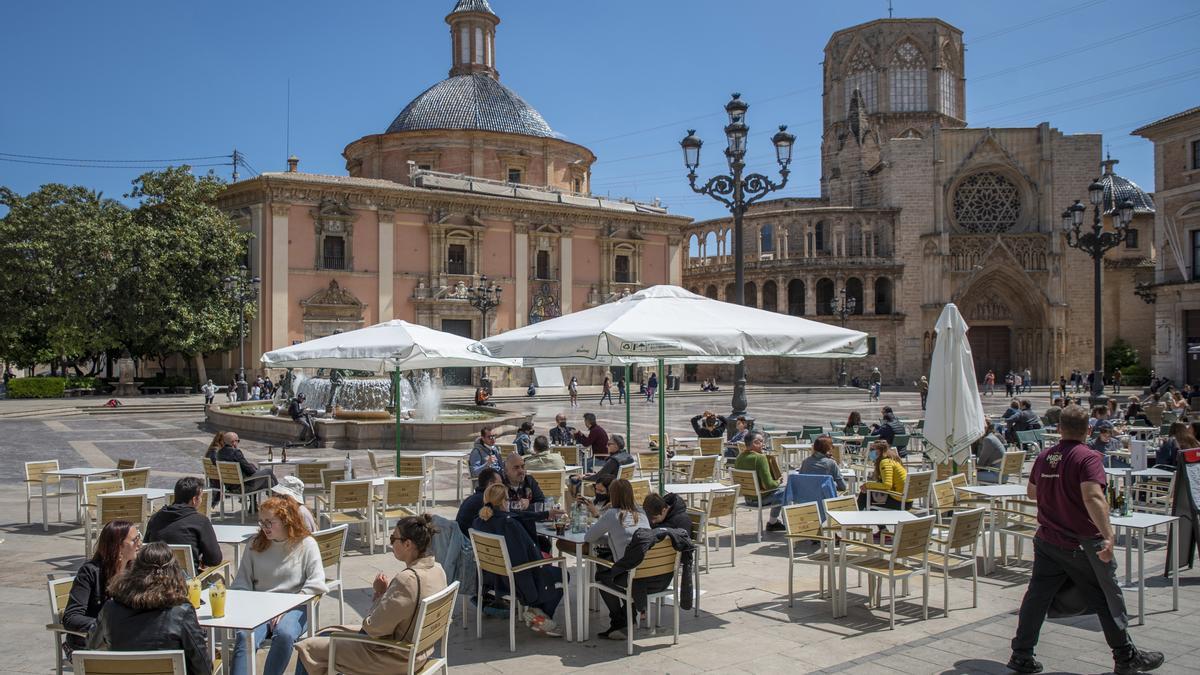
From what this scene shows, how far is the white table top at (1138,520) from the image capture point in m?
6.14

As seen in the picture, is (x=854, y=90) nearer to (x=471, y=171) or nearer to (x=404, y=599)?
(x=471, y=171)

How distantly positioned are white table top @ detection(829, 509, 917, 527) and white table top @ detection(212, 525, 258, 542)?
4.17 metres

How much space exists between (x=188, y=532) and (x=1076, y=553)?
524 centimetres

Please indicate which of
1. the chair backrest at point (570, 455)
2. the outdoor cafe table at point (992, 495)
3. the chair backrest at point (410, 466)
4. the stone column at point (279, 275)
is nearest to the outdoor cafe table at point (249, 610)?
the outdoor cafe table at point (992, 495)

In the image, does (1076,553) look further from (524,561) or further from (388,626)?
(388,626)

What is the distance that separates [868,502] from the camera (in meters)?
8.33

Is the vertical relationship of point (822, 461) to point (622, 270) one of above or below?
below

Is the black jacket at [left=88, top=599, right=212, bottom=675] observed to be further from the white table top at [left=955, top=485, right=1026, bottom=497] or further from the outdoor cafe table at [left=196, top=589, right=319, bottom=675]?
the white table top at [left=955, top=485, right=1026, bottom=497]

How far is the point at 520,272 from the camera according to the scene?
40.7m

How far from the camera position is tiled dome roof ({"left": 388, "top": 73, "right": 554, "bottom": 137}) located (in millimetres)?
43000

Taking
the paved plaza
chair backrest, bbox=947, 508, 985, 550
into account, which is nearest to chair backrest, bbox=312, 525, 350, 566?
the paved plaza

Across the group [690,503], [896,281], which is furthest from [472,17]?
[690,503]

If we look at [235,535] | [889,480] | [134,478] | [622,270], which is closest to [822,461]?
[889,480]

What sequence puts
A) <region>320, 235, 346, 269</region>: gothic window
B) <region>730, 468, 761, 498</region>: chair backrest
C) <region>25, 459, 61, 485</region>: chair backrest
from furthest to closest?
1. <region>320, 235, 346, 269</region>: gothic window
2. <region>25, 459, 61, 485</region>: chair backrest
3. <region>730, 468, 761, 498</region>: chair backrest
